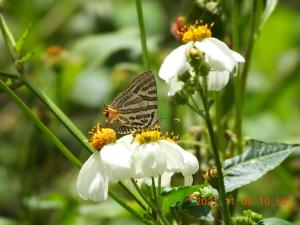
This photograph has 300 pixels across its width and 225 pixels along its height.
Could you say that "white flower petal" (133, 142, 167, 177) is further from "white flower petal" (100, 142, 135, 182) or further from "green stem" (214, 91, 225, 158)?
"green stem" (214, 91, 225, 158)

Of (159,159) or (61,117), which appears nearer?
(159,159)

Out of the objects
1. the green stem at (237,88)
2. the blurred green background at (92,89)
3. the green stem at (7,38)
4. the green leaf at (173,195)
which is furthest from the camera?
the blurred green background at (92,89)

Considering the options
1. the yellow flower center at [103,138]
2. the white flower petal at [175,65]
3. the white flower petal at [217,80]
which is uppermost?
the white flower petal at [175,65]

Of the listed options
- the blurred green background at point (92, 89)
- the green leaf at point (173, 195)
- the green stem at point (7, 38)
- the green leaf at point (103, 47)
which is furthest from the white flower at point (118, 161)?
the green leaf at point (103, 47)

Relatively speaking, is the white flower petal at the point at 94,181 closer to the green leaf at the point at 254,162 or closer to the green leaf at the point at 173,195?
the green leaf at the point at 173,195

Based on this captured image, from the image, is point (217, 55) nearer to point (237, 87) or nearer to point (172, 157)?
point (172, 157)

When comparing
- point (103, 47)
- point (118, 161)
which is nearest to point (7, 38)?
point (118, 161)

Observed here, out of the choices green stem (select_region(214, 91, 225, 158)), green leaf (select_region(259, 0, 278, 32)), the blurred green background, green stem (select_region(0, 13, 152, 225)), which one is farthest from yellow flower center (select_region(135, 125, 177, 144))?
the blurred green background
